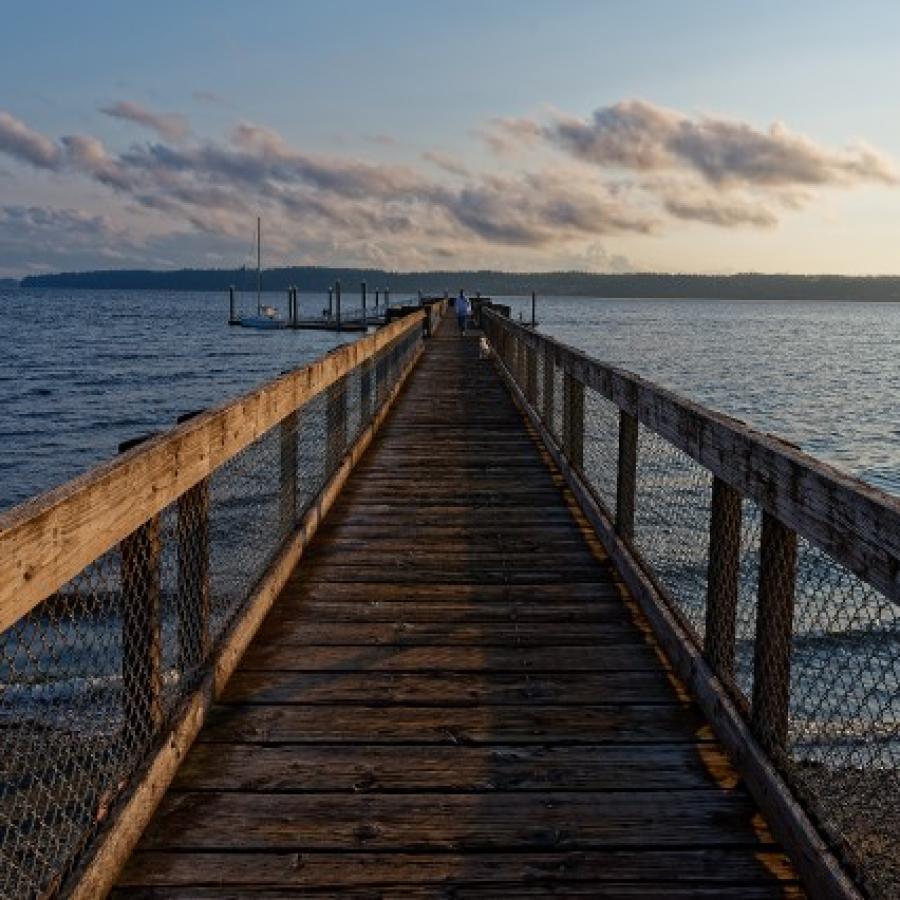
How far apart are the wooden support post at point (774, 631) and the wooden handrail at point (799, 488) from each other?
0.50 ft

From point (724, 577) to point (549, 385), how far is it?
22.7 feet

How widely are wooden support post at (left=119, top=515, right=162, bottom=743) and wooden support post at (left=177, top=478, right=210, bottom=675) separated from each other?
0.47m

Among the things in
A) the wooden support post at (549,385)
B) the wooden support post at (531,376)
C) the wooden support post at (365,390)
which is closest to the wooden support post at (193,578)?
the wooden support post at (549,385)

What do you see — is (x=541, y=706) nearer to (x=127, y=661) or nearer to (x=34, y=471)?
(x=127, y=661)

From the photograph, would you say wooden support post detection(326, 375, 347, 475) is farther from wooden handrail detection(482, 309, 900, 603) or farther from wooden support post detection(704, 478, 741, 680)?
wooden support post detection(704, 478, 741, 680)

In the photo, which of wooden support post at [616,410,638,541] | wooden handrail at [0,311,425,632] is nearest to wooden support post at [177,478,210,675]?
wooden handrail at [0,311,425,632]

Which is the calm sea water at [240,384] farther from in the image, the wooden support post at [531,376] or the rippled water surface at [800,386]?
the wooden support post at [531,376]

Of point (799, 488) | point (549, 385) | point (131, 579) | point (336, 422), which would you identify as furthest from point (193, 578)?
point (549, 385)

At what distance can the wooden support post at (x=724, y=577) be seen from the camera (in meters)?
4.04

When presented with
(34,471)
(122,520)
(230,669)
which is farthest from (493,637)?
(34,471)

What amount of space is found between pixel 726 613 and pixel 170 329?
12064 centimetres

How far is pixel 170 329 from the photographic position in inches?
4683

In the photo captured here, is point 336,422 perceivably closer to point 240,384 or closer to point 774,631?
point 774,631

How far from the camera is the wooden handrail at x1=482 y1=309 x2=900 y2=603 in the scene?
247 cm
